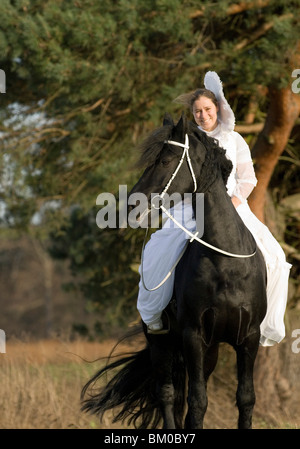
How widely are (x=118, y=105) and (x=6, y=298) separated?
3889 centimetres

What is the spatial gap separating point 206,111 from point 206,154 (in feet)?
2.26

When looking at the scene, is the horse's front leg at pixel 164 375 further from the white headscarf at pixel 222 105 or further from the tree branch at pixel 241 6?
the tree branch at pixel 241 6

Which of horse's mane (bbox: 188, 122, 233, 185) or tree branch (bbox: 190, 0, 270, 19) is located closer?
horse's mane (bbox: 188, 122, 233, 185)

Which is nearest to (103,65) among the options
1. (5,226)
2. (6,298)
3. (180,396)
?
(5,226)

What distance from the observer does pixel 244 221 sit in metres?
5.28

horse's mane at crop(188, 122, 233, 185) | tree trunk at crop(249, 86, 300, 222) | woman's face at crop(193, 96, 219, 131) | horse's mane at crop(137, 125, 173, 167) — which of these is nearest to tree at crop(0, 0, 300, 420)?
tree trunk at crop(249, 86, 300, 222)

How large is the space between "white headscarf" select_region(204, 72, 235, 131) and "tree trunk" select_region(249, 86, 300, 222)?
169 inches

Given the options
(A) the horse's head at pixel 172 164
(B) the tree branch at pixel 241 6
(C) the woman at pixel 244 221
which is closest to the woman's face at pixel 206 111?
(C) the woman at pixel 244 221

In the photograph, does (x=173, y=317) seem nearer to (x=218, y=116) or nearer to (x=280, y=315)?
(x=280, y=315)

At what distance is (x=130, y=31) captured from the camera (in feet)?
30.2

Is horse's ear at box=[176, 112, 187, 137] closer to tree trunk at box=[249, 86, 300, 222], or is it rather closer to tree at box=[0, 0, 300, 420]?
tree at box=[0, 0, 300, 420]

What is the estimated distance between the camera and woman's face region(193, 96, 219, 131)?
17.0ft

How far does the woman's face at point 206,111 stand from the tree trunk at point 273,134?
4.51 m

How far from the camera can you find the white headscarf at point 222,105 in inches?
202
